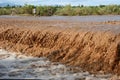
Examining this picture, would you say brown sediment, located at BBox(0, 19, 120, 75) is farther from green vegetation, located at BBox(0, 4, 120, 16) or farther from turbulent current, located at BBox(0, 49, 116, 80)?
green vegetation, located at BBox(0, 4, 120, 16)

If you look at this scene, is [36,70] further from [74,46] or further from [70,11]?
[70,11]

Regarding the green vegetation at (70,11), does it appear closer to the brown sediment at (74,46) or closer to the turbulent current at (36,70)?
the brown sediment at (74,46)

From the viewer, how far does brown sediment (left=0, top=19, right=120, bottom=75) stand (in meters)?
10.3

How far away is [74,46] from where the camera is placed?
12.1 metres

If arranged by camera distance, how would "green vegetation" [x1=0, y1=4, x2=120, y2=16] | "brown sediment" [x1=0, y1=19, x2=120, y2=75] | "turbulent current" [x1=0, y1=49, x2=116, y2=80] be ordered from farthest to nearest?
"green vegetation" [x1=0, y1=4, x2=120, y2=16] < "brown sediment" [x1=0, y1=19, x2=120, y2=75] < "turbulent current" [x1=0, y1=49, x2=116, y2=80]

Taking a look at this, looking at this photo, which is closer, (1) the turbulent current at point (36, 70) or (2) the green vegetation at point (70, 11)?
(1) the turbulent current at point (36, 70)

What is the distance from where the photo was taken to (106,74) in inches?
385

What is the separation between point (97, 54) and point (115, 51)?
795mm

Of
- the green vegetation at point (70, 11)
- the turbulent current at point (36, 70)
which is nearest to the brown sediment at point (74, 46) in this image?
the turbulent current at point (36, 70)

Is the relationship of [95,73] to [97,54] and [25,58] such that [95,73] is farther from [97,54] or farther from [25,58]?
[25,58]

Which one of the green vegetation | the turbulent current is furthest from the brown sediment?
the green vegetation

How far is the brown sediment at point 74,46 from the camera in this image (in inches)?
405

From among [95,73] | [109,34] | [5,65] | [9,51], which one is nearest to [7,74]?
[5,65]

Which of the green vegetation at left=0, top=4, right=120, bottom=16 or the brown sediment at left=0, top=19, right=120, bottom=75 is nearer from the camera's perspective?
the brown sediment at left=0, top=19, right=120, bottom=75
